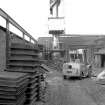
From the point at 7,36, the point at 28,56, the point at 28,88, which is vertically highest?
the point at 7,36

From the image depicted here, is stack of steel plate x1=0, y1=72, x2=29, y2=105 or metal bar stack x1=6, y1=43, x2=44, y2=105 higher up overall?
metal bar stack x1=6, y1=43, x2=44, y2=105

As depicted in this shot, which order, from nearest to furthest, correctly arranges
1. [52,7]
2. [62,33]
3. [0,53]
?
[0,53]
[62,33]
[52,7]

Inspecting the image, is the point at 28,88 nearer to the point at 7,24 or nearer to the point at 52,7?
the point at 7,24

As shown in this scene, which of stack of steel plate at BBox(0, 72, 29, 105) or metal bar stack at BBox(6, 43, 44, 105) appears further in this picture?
metal bar stack at BBox(6, 43, 44, 105)

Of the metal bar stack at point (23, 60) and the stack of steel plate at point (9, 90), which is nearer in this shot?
the stack of steel plate at point (9, 90)

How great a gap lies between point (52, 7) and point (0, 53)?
104 ft

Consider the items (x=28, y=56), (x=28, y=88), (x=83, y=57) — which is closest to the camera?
(x=28, y=88)

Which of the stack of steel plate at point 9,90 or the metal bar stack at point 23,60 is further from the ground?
the metal bar stack at point 23,60

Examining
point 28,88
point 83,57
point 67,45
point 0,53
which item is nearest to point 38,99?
point 28,88

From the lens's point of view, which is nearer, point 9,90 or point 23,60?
point 9,90

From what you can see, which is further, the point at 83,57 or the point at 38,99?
the point at 83,57

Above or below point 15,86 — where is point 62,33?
above

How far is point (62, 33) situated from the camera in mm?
35688

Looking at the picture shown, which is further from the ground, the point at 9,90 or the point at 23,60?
the point at 23,60
